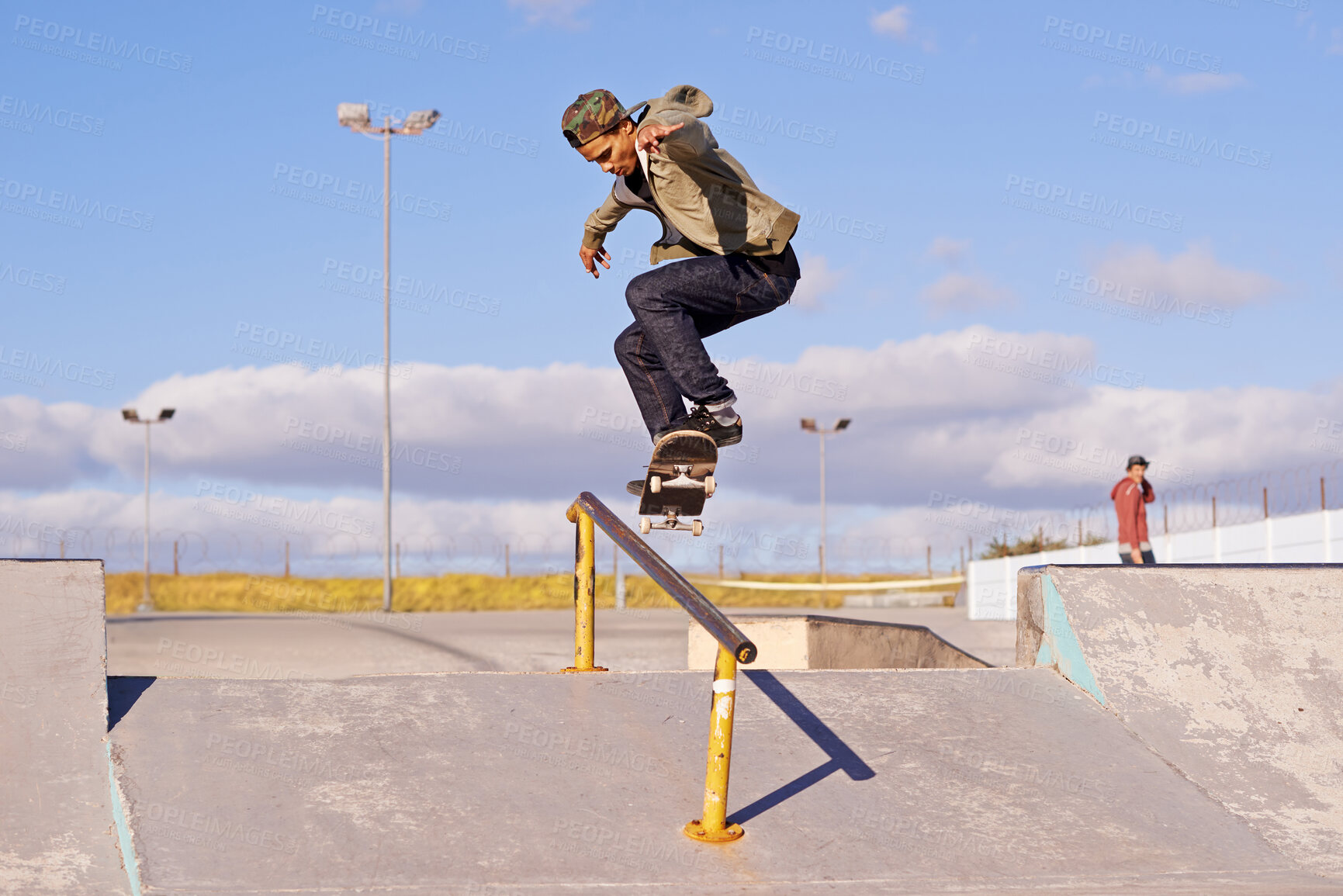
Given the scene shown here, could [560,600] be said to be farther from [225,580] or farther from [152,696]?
[152,696]

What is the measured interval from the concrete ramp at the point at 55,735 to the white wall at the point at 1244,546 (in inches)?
437

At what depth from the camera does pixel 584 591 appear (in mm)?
5219

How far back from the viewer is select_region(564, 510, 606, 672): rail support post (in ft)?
16.8

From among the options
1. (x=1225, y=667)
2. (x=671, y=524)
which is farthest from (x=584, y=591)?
(x=1225, y=667)

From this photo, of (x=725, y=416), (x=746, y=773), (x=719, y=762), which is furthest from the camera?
(x=725, y=416)

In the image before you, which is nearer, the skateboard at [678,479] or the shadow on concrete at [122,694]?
the shadow on concrete at [122,694]

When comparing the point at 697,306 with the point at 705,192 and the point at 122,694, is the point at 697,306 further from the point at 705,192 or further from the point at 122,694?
the point at 122,694

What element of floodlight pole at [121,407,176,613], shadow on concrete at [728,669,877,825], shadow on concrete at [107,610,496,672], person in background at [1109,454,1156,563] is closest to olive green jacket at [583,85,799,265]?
shadow on concrete at [728,669,877,825]

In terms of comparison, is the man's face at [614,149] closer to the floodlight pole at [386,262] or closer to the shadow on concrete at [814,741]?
the shadow on concrete at [814,741]

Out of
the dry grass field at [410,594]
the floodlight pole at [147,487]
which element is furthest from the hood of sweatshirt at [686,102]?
the floodlight pole at [147,487]

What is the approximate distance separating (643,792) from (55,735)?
2.10m

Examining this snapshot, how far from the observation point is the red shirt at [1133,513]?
41.6 ft

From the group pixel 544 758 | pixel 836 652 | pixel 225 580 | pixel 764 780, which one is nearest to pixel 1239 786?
pixel 764 780

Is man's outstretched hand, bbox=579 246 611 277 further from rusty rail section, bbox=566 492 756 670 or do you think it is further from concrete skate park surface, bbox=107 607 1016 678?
concrete skate park surface, bbox=107 607 1016 678
